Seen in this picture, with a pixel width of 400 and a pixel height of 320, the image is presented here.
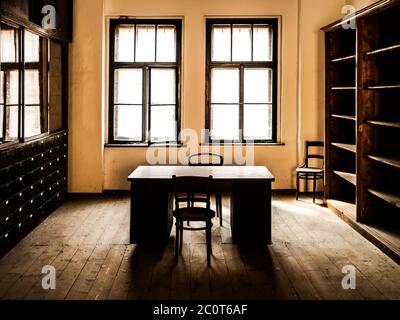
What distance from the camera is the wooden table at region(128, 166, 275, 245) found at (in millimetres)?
5781

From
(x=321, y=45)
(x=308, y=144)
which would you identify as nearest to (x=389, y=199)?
(x=308, y=144)

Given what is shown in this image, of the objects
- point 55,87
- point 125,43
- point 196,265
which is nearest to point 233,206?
point 196,265

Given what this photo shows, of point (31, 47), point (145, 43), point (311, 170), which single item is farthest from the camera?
point (145, 43)

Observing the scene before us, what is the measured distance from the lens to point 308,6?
874 cm

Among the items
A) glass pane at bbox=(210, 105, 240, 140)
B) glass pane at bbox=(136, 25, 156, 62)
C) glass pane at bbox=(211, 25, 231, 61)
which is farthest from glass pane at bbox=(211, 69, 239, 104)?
glass pane at bbox=(136, 25, 156, 62)

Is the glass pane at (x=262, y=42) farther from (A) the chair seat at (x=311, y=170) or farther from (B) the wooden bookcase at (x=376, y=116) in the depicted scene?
(B) the wooden bookcase at (x=376, y=116)

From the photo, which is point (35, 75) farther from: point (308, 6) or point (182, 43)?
point (308, 6)

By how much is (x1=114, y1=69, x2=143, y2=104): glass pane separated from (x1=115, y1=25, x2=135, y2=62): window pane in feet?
0.70

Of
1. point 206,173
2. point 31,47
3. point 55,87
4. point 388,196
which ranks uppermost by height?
point 31,47

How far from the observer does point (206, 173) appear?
620cm

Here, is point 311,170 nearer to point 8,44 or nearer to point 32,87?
point 32,87

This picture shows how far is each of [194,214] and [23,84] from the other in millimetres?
2452

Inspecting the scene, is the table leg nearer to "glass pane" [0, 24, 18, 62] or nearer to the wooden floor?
the wooden floor

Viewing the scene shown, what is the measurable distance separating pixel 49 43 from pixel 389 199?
4912 mm
